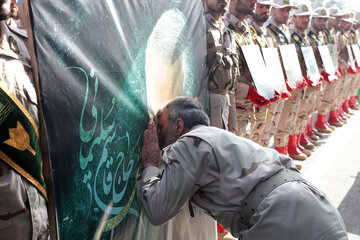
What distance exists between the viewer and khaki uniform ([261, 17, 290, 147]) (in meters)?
3.94

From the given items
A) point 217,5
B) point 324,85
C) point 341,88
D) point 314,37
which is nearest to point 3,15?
point 217,5

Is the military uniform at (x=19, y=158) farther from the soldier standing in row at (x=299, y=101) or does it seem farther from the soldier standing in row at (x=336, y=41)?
the soldier standing in row at (x=336, y=41)

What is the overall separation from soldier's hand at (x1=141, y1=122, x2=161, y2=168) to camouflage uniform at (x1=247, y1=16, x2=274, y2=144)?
1923 millimetres

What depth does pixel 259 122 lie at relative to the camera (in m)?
3.69

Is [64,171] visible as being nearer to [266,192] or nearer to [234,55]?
[266,192]

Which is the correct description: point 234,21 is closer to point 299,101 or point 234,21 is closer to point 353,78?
point 299,101

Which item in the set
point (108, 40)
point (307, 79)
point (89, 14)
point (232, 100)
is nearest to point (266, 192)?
point (108, 40)

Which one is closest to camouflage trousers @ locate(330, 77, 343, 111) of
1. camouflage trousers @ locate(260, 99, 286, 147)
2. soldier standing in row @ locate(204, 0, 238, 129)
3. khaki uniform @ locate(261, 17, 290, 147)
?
khaki uniform @ locate(261, 17, 290, 147)

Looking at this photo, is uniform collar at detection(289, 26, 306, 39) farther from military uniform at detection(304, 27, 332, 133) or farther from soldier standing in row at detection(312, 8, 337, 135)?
soldier standing in row at detection(312, 8, 337, 135)

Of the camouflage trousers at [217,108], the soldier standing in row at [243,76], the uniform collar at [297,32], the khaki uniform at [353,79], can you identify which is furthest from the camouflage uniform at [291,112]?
the khaki uniform at [353,79]

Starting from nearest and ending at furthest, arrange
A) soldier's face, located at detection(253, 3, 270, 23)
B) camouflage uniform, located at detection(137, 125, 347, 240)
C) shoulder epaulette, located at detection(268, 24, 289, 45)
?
camouflage uniform, located at detection(137, 125, 347, 240) < soldier's face, located at detection(253, 3, 270, 23) < shoulder epaulette, located at detection(268, 24, 289, 45)

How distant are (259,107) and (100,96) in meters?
2.42

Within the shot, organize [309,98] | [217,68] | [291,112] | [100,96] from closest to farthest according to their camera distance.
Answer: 1. [100,96]
2. [217,68]
3. [291,112]
4. [309,98]

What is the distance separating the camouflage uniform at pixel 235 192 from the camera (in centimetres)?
147
